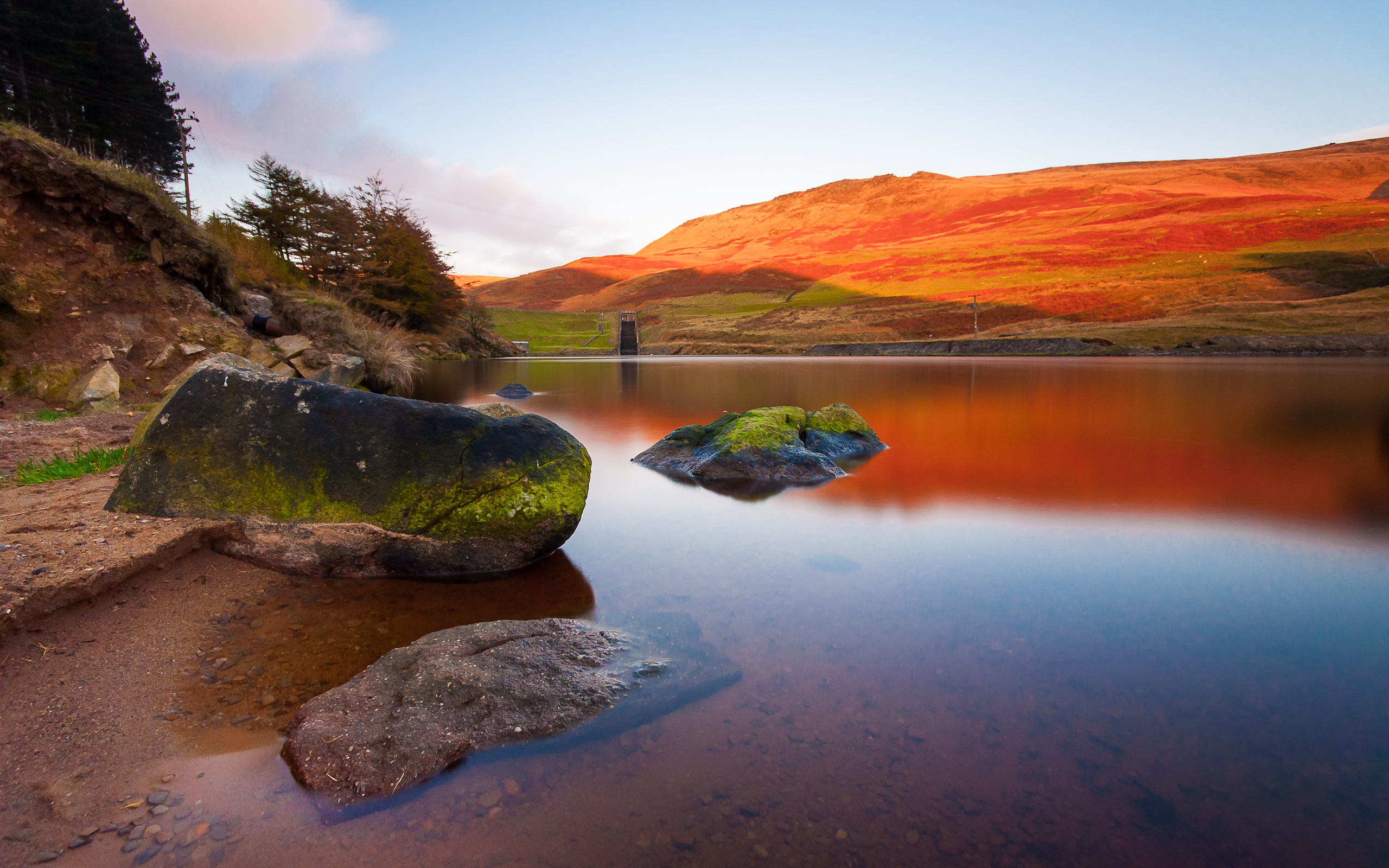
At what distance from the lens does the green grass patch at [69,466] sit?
18.4 feet

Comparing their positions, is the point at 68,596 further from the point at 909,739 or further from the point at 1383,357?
the point at 1383,357

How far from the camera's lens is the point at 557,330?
86.7m

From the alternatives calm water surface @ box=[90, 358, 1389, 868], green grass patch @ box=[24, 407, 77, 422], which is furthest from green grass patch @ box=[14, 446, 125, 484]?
calm water surface @ box=[90, 358, 1389, 868]

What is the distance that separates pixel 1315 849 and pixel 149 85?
58321mm

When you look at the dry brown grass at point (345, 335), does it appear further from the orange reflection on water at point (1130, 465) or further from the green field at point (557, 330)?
the green field at point (557, 330)

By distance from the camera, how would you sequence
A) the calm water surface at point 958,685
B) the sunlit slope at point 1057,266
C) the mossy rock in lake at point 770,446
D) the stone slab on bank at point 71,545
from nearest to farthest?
the calm water surface at point 958,685
the stone slab on bank at point 71,545
the mossy rock in lake at point 770,446
the sunlit slope at point 1057,266

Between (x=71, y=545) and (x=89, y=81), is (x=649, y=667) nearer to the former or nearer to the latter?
(x=71, y=545)

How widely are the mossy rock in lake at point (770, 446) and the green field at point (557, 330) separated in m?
63.1

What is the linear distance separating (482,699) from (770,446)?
270 inches

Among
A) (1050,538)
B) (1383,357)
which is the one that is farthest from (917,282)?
(1050,538)

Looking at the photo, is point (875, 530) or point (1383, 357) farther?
point (1383, 357)

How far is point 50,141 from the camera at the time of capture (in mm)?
10539

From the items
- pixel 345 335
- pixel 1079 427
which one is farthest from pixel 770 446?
pixel 345 335

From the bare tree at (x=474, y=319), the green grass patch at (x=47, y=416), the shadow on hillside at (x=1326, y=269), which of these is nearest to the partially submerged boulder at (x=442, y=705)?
the green grass patch at (x=47, y=416)
